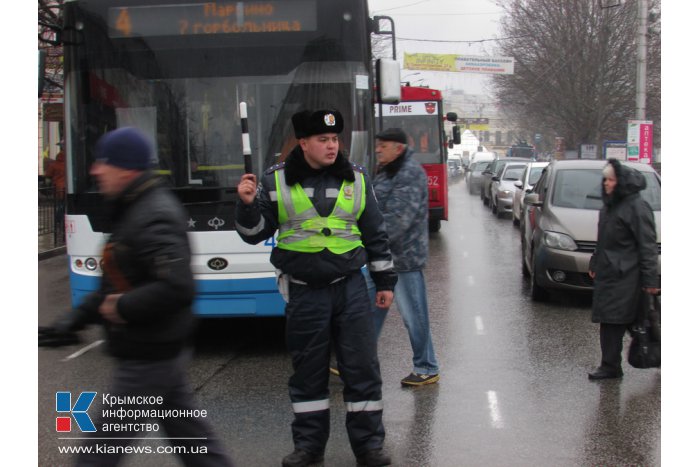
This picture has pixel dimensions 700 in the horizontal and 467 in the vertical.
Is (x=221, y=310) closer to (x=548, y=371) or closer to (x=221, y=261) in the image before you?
(x=221, y=261)

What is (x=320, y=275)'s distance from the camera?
460 centimetres

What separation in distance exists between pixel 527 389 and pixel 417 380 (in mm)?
799

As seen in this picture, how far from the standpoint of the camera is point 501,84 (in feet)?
141

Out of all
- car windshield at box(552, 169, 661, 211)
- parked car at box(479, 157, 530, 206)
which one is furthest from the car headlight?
parked car at box(479, 157, 530, 206)

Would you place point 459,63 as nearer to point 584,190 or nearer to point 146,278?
point 584,190

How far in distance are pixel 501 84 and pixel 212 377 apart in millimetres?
38008

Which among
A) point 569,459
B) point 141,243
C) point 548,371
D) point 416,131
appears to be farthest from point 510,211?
point 141,243

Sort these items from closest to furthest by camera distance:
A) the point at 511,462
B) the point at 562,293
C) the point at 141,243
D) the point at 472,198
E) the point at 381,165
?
the point at 141,243 → the point at 511,462 → the point at 381,165 → the point at 562,293 → the point at 472,198

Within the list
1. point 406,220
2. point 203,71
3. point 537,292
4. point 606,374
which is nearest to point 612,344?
point 606,374

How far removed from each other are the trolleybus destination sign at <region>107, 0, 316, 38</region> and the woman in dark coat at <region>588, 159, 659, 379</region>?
286 cm

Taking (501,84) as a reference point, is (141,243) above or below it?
below

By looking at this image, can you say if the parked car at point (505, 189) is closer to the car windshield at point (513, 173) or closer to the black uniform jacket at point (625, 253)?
the car windshield at point (513, 173)

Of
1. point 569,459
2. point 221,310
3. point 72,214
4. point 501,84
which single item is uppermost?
point 501,84

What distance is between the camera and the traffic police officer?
183 inches
